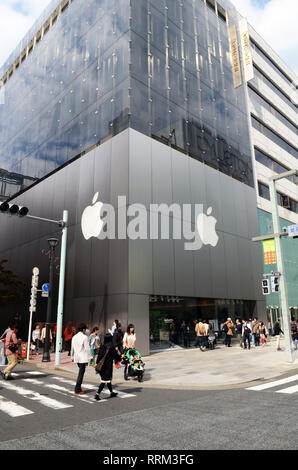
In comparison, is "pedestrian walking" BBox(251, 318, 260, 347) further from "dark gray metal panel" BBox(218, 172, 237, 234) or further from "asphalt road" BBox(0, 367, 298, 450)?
"asphalt road" BBox(0, 367, 298, 450)

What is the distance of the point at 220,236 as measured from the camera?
2411 centimetres

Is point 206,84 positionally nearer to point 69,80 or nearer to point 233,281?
point 69,80

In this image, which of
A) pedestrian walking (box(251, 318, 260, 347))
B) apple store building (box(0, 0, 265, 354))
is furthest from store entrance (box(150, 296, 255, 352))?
pedestrian walking (box(251, 318, 260, 347))

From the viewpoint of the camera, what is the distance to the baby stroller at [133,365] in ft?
34.6

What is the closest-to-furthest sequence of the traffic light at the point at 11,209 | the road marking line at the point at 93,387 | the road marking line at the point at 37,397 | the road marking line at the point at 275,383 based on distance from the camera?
1. the road marking line at the point at 37,397
2. the road marking line at the point at 93,387
3. the road marking line at the point at 275,383
4. the traffic light at the point at 11,209

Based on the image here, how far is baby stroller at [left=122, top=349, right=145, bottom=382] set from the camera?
34.6 ft

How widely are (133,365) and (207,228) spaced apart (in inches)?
559

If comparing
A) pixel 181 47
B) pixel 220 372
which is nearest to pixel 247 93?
pixel 181 47

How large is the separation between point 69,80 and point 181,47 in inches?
368

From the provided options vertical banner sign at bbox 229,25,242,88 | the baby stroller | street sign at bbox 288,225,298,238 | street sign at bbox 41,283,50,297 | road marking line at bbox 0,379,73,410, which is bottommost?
road marking line at bbox 0,379,73,410

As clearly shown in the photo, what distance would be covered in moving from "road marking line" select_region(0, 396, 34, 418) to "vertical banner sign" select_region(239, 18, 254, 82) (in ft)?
107

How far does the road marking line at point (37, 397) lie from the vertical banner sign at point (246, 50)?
3197 centimetres

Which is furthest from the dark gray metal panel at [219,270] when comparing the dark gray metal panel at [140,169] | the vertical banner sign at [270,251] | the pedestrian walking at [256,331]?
the vertical banner sign at [270,251]

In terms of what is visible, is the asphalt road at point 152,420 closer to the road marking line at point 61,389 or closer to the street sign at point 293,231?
the road marking line at point 61,389
